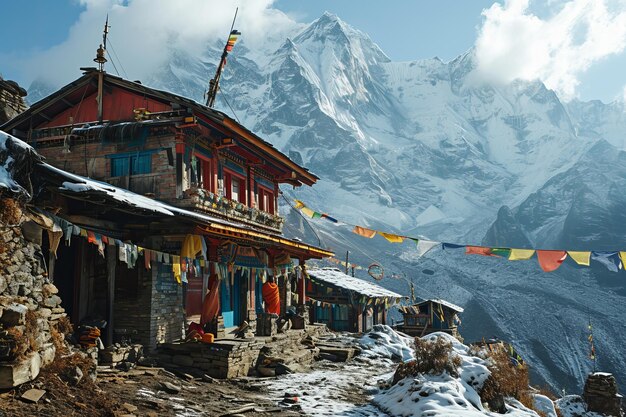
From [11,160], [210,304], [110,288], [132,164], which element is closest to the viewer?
[11,160]

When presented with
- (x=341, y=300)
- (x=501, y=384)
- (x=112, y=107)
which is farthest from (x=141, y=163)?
(x=341, y=300)

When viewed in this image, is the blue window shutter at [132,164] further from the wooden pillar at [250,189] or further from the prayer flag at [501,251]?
the prayer flag at [501,251]

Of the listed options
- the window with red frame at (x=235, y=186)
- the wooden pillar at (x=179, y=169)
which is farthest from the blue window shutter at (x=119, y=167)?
the window with red frame at (x=235, y=186)

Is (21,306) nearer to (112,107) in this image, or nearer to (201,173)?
(201,173)

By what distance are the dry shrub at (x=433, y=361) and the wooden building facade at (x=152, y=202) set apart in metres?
5.69

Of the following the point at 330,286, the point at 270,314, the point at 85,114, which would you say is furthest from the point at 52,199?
the point at 330,286

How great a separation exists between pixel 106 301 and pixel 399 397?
716 cm

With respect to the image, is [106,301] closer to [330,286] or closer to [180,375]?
[180,375]

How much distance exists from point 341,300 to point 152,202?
2421 cm

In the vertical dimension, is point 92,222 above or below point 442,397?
above

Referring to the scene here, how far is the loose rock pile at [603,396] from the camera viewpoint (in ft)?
69.8

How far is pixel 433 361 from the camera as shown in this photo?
12.1 meters

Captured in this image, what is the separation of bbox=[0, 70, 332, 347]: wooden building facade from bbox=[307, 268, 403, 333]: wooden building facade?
11.5 metres

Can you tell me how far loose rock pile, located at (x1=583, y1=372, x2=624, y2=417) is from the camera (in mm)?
21266
